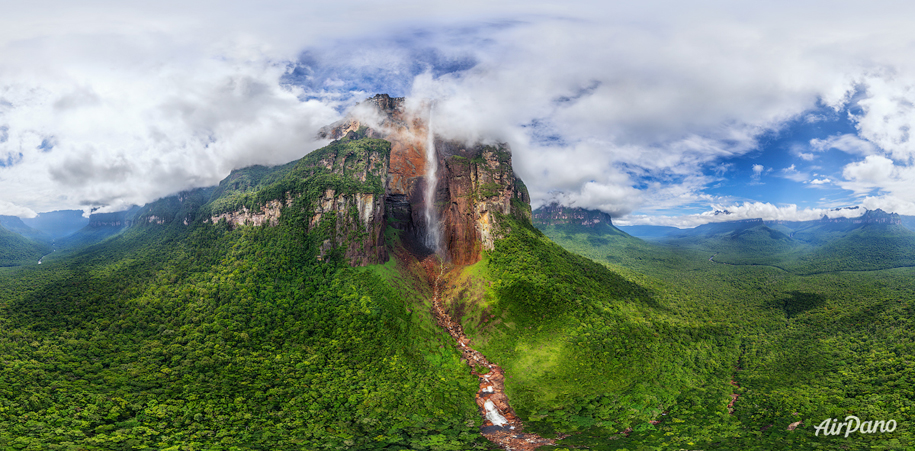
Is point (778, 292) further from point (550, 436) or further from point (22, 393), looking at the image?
point (22, 393)

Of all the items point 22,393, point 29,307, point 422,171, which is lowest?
point 22,393

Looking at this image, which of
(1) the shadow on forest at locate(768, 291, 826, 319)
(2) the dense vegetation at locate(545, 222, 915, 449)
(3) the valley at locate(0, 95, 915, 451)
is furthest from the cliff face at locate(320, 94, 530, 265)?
(1) the shadow on forest at locate(768, 291, 826, 319)

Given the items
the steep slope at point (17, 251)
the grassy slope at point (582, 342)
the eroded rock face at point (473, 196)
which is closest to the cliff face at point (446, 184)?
the eroded rock face at point (473, 196)

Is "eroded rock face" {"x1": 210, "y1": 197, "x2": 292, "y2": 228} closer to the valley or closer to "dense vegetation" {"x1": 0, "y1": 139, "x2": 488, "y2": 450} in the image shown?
the valley

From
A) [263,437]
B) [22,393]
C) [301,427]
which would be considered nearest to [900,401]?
[301,427]

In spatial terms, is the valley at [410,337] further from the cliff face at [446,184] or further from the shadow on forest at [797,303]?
the shadow on forest at [797,303]

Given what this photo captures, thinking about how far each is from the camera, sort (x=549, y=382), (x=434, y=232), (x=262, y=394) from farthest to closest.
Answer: (x=434, y=232)
(x=549, y=382)
(x=262, y=394)
